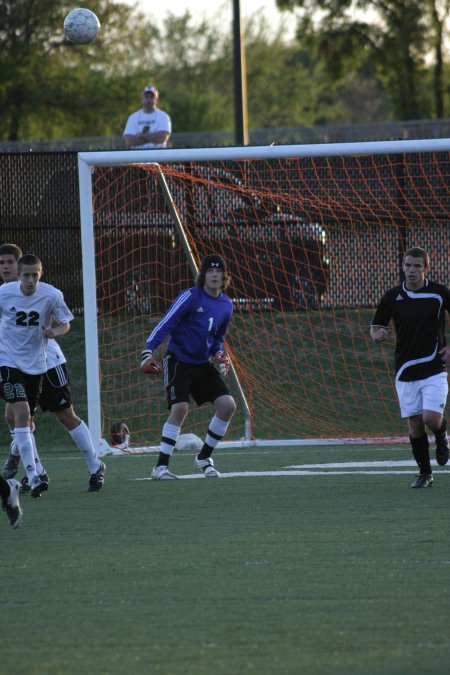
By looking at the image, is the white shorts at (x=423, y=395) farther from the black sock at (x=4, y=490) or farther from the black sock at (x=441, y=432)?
the black sock at (x=4, y=490)

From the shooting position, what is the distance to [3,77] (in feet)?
116

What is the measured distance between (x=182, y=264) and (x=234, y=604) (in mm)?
9955

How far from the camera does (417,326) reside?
923cm

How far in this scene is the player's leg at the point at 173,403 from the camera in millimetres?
10219

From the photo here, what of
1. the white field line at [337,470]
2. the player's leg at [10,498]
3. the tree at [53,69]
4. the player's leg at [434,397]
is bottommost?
the white field line at [337,470]

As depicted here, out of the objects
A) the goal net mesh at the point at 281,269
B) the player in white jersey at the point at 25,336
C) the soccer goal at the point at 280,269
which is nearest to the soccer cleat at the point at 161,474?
the player in white jersey at the point at 25,336

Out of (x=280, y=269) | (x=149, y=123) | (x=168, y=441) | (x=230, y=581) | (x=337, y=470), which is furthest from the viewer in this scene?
(x=149, y=123)

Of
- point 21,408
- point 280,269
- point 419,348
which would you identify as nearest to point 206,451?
point 21,408

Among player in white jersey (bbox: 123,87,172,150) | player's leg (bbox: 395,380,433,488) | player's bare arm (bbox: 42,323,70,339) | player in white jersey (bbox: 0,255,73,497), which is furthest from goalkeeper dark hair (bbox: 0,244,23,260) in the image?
player in white jersey (bbox: 123,87,172,150)

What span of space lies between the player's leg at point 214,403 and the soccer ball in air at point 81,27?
4.94 m

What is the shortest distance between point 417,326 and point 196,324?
1.86 metres

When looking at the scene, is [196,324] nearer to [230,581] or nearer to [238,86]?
[230,581]

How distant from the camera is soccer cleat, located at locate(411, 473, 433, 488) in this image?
917cm

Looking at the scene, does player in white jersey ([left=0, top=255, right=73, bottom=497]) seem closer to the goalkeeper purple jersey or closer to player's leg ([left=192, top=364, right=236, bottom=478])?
the goalkeeper purple jersey
